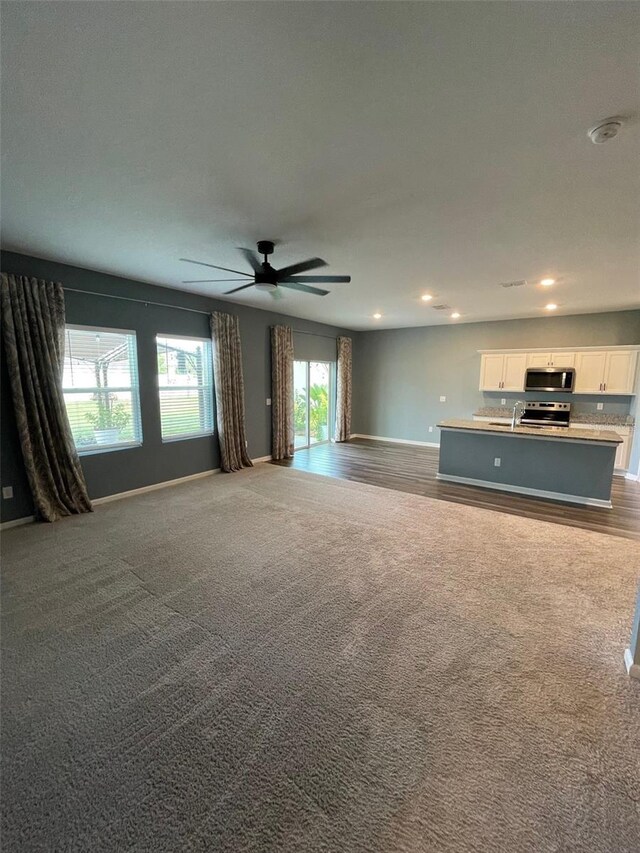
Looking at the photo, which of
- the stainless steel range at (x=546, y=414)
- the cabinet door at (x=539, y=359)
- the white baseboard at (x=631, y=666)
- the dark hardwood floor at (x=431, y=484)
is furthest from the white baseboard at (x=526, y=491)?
the white baseboard at (x=631, y=666)

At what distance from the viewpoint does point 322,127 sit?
1680mm

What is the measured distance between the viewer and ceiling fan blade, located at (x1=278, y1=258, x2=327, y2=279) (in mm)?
2664

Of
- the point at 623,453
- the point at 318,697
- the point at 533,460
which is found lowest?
the point at 318,697

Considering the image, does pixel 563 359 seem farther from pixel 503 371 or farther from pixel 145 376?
pixel 145 376

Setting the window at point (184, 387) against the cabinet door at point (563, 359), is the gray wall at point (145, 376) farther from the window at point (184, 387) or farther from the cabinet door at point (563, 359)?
the cabinet door at point (563, 359)

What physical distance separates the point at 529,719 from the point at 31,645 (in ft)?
9.18

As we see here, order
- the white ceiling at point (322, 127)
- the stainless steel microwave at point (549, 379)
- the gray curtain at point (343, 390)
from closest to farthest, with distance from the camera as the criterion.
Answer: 1. the white ceiling at point (322, 127)
2. the stainless steel microwave at point (549, 379)
3. the gray curtain at point (343, 390)

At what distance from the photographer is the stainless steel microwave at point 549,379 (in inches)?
238

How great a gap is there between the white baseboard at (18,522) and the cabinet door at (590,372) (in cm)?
828

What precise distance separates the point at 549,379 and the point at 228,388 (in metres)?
5.76

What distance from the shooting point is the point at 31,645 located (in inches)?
81.0

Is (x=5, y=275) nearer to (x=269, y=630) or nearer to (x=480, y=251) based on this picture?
(x=269, y=630)

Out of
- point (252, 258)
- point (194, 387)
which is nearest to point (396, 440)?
point (194, 387)

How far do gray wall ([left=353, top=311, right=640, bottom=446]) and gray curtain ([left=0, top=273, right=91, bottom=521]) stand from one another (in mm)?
6507
